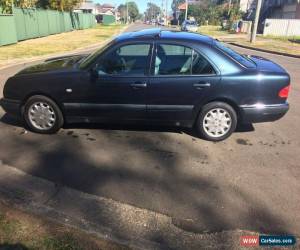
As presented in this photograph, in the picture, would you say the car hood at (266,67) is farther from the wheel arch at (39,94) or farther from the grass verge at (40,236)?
the grass verge at (40,236)

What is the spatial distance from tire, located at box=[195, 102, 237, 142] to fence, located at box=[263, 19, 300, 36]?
40.0m

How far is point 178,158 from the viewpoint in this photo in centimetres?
484

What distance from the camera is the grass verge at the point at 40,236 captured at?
291 cm

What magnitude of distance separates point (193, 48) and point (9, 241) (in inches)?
145

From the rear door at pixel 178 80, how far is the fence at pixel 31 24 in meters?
16.1

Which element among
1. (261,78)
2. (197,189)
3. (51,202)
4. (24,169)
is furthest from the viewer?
(261,78)

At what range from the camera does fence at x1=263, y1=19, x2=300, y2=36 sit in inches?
1642

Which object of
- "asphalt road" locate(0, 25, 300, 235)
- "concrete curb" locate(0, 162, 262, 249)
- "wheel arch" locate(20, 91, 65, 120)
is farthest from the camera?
"wheel arch" locate(20, 91, 65, 120)

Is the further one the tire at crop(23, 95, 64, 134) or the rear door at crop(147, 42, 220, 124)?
the tire at crop(23, 95, 64, 134)

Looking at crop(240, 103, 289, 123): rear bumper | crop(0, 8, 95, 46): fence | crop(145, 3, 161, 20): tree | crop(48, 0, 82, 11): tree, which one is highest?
crop(48, 0, 82, 11): tree

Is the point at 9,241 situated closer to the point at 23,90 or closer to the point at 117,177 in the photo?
A: the point at 117,177

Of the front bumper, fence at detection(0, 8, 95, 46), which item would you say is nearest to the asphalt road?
the front bumper

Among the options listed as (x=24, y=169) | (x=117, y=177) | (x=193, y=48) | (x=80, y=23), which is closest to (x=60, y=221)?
(x=117, y=177)

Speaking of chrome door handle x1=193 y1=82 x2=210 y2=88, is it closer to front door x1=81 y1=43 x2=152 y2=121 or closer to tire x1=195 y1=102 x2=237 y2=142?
tire x1=195 y1=102 x2=237 y2=142
